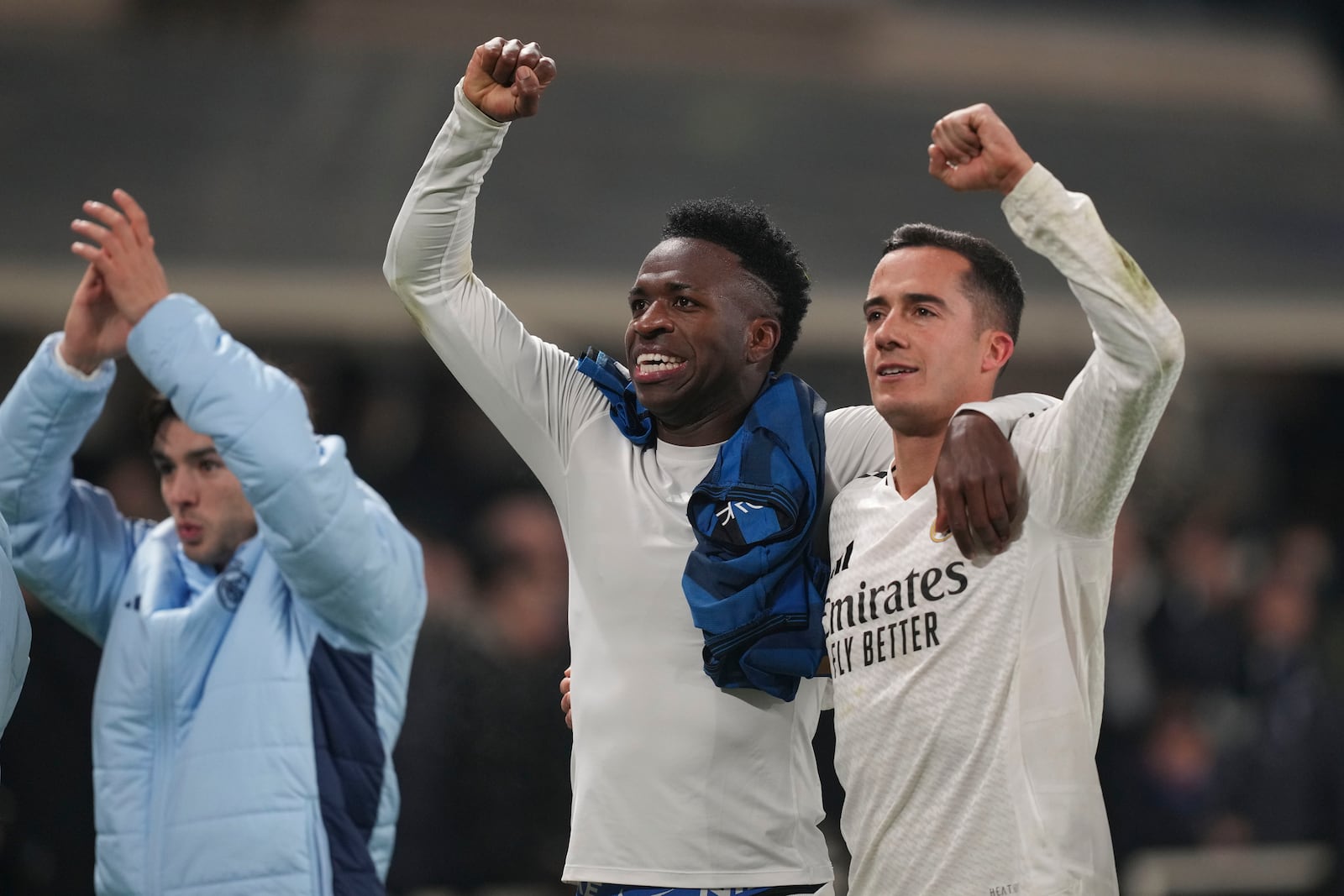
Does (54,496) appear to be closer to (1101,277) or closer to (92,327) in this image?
(92,327)

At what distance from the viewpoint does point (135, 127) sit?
23.7 feet

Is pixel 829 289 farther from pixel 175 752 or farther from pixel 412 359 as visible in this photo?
pixel 175 752

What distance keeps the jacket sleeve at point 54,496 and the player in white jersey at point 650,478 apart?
893 millimetres

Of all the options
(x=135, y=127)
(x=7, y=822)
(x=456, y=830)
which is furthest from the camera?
(x=135, y=127)

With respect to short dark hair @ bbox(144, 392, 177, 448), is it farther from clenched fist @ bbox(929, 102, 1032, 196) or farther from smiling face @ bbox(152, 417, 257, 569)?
clenched fist @ bbox(929, 102, 1032, 196)

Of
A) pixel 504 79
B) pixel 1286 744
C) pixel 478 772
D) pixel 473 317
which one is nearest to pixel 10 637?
pixel 473 317

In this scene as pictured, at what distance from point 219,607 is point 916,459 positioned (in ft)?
4.72

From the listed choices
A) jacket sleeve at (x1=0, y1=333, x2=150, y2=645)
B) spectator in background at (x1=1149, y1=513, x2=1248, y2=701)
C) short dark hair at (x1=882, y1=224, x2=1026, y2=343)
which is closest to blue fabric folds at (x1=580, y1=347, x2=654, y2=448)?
short dark hair at (x1=882, y1=224, x2=1026, y2=343)

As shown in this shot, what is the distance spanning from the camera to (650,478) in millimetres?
2816

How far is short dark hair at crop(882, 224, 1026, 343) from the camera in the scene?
2.63m

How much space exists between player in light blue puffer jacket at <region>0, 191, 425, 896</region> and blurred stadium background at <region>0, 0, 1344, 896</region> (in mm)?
1303

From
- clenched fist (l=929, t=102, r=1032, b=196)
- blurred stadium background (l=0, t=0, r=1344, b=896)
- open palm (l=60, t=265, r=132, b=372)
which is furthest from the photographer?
blurred stadium background (l=0, t=0, r=1344, b=896)

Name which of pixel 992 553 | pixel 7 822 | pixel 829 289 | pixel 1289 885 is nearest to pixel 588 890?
pixel 992 553

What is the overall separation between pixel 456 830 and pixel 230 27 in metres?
4.41
